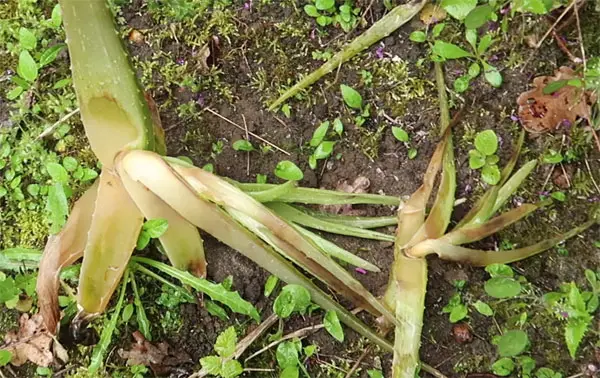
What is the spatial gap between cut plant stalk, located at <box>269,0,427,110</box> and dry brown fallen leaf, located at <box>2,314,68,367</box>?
77 centimetres

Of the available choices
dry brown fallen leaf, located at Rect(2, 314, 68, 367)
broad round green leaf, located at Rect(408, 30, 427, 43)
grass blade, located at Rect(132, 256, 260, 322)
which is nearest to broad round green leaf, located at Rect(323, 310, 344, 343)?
grass blade, located at Rect(132, 256, 260, 322)

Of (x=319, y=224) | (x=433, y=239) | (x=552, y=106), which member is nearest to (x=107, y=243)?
(x=319, y=224)

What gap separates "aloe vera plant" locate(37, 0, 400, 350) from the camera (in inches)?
51.9

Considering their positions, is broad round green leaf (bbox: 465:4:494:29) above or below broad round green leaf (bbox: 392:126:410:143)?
above

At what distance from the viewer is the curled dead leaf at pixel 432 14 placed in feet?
5.34

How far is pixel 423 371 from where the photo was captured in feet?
4.78

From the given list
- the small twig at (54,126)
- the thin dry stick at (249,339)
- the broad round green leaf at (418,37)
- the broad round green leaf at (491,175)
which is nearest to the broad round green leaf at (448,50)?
the broad round green leaf at (418,37)

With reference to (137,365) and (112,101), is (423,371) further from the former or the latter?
(112,101)

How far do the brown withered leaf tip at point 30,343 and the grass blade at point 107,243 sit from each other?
0.67ft

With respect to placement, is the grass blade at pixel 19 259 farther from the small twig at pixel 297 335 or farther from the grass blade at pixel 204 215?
the small twig at pixel 297 335

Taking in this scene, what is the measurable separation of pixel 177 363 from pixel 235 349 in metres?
0.15

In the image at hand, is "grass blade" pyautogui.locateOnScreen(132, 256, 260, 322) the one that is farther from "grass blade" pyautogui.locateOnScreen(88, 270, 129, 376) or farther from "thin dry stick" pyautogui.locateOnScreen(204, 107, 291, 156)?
"thin dry stick" pyautogui.locateOnScreen(204, 107, 291, 156)

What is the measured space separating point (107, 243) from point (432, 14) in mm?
987

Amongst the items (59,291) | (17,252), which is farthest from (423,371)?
(17,252)
